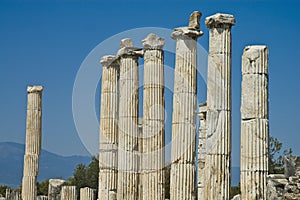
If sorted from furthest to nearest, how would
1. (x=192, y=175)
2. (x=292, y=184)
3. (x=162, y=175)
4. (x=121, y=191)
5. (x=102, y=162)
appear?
(x=102, y=162), (x=121, y=191), (x=162, y=175), (x=192, y=175), (x=292, y=184)

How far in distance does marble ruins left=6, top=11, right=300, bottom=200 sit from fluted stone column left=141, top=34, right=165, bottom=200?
0.04 metres

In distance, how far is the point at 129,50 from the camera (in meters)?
35.1

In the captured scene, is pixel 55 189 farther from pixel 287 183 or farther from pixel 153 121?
pixel 287 183

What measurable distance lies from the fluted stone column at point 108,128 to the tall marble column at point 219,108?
11.0m

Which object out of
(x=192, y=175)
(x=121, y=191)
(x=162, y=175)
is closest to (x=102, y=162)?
(x=121, y=191)

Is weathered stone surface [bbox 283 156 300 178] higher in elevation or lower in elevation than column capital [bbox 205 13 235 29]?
lower

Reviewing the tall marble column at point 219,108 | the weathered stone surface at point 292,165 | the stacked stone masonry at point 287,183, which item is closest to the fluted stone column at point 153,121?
the tall marble column at point 219,108

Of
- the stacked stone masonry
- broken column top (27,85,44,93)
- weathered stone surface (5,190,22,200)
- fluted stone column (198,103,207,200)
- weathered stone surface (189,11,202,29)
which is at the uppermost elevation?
weathered stone surface (189,11,202,29)

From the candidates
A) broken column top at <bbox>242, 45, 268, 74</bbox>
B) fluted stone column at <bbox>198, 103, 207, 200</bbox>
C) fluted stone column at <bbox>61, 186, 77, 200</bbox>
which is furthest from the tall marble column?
fluted stone column at <bbox>61, 186, 77, 200</bbox>

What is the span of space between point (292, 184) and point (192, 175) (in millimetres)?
5627

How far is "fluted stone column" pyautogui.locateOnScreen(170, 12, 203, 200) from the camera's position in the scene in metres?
29.3

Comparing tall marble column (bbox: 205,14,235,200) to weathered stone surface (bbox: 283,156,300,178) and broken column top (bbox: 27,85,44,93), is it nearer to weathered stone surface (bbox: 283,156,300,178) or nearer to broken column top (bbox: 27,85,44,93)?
weathered stone surface (bbox: 283,156,300,178)

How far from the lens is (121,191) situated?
34.1 meters

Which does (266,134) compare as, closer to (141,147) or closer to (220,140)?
(220,140)
